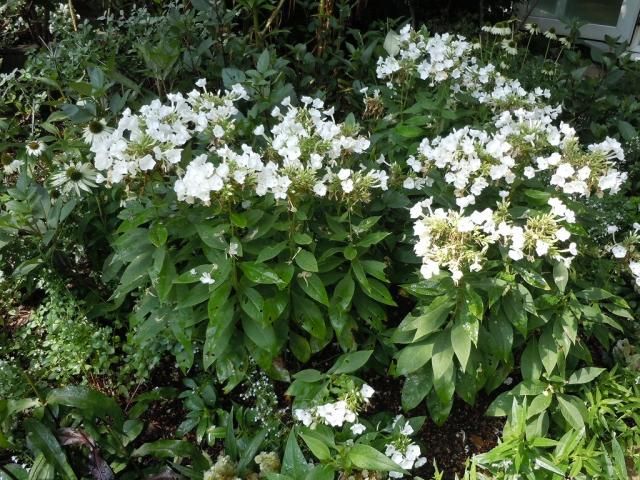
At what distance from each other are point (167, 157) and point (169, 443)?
95cm

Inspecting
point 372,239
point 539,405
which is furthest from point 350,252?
point 539,405

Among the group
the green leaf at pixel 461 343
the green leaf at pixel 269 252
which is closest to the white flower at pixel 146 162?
the green leaf at pixel 269 252

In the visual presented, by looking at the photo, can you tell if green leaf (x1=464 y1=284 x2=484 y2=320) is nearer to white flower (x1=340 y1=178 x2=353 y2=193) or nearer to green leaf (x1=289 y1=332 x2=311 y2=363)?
white flower (x1=340 y1=178 x2=353 y2=193)

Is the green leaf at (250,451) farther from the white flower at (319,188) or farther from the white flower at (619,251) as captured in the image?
the white flower at (619,251)

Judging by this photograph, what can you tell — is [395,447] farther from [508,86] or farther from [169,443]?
[508,86]

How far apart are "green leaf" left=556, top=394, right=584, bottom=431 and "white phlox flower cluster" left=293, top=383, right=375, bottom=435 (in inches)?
27.9

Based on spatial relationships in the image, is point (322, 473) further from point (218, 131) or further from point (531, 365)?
point (218, 131)

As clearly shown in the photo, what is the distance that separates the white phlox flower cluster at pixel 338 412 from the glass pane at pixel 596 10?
4.73 metres

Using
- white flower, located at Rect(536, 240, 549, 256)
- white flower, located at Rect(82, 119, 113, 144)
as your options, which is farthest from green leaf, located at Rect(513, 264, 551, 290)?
white flower, located at Rect(82, 119, 113, 144)

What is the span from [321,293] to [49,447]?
0.96m

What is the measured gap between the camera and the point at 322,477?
5.83ft

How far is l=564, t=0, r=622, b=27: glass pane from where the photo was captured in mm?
5359

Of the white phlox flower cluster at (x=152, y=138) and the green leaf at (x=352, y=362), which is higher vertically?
the white phlox flower cluster at (x=152, y=138)

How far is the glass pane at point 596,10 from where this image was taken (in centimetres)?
536
